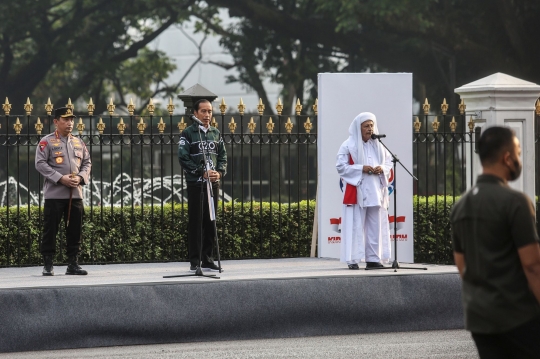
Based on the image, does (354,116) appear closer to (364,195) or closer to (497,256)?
(364,195)

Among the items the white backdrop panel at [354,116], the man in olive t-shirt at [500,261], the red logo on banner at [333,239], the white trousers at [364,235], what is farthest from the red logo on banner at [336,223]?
the man in olive t-shirt at [500,261]

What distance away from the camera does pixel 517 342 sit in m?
4.19

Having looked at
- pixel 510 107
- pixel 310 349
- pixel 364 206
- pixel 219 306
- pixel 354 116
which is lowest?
pixel 310 349

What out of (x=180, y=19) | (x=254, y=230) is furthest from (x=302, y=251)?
(x=180, y=19)

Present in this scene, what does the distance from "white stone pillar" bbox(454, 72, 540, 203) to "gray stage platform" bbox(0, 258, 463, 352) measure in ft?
8.05

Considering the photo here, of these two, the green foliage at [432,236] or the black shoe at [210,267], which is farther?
the green foliage at [432,236]

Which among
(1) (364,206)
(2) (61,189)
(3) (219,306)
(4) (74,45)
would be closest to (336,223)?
(1) (364,206)

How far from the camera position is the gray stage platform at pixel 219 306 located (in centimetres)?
829

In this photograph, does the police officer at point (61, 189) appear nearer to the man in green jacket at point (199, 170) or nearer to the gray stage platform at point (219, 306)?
the gray stage platform at point (219, 306)

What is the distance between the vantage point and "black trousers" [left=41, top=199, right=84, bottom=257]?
9930 mm

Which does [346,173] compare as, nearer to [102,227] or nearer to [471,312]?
[102,227]

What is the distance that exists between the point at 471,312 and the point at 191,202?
5990mm

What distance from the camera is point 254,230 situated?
12273 millimetres

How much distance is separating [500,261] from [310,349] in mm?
4153
